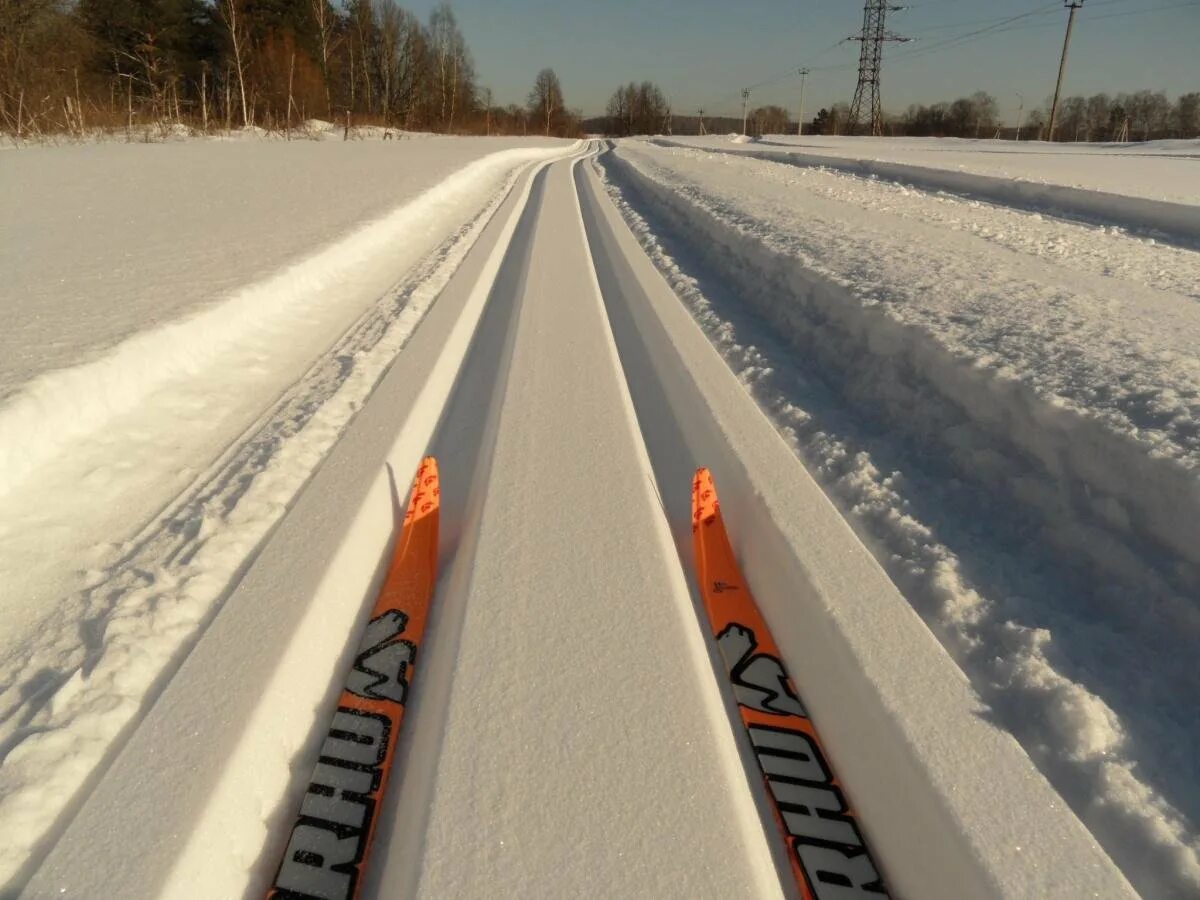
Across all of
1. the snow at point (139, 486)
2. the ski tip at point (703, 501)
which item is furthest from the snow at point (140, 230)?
the ski tip at point (703, 501)

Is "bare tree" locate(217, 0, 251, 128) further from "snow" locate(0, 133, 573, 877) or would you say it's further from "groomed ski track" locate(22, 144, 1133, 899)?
"groomed ski track" locate(22, 144, 1133, 899)

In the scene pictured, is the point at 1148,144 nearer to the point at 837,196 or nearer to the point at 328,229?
the point at 837,196

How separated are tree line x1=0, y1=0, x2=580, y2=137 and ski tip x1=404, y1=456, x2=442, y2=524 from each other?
1948 cm

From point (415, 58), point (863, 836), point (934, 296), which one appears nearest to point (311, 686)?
point (863, 836)

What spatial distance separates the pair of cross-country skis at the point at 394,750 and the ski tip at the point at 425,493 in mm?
223

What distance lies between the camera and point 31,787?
168 cm

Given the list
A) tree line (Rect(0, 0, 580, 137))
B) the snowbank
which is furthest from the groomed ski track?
tree line (Rect(0, 0, 580, 137))

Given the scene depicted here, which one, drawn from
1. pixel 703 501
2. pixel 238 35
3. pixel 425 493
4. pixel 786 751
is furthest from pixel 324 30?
pixel 786 751

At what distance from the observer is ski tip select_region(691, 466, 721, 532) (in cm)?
299

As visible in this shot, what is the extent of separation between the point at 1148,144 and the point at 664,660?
29185 millimetres

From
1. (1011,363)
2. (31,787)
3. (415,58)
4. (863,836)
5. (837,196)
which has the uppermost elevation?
(415,58)

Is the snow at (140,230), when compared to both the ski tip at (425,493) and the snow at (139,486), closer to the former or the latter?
the snow at (139,486)

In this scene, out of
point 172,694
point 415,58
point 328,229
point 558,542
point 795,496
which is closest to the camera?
point 172,694

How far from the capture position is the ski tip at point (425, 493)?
3027 millimetres
